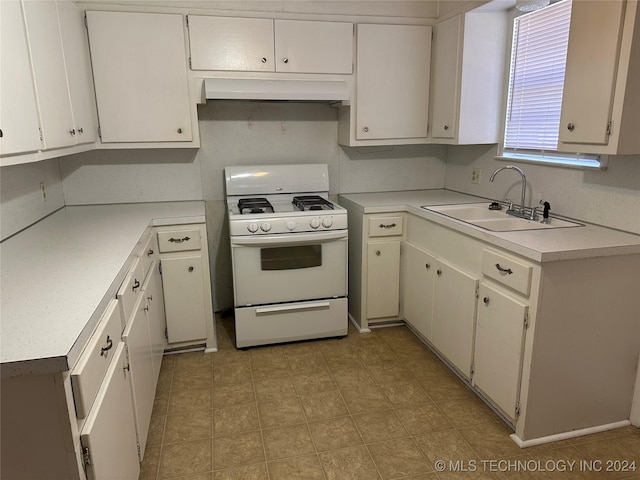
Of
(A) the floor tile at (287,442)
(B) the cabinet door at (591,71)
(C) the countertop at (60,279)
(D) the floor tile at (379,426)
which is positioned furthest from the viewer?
(D) the floor tile at (379,426)

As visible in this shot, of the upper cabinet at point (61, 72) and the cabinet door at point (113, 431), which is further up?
the upper cabinet at point (61, 72)

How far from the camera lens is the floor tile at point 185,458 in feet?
6.11

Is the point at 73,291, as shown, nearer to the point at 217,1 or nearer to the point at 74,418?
the point at 74,418

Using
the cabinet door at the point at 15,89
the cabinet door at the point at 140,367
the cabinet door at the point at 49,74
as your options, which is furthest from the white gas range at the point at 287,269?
the cabinet door at the point at 15,89

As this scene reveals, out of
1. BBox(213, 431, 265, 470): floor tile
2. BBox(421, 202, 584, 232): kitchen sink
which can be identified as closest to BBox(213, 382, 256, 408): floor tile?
BBox(213, 431, 265, 470): floor tile

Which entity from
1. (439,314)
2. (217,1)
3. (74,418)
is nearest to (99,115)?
(217,1)

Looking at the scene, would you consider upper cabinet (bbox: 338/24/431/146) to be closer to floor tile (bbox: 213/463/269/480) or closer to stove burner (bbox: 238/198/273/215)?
stove burner (bbox: 238/198/273/215)

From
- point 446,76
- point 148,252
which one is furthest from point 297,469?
point 446,76

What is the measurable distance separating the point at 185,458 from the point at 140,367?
450 millimetres

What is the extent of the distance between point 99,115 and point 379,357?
2.24m

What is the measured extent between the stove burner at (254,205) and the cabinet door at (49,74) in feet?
3.34

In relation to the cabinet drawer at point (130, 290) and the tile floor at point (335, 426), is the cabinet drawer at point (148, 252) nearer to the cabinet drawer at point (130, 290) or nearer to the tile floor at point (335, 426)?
the cabinet drawer at point (130, 290)

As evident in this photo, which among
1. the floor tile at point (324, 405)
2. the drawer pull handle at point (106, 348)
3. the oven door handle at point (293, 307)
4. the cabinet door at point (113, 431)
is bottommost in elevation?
the floor tile at point (324, 405)

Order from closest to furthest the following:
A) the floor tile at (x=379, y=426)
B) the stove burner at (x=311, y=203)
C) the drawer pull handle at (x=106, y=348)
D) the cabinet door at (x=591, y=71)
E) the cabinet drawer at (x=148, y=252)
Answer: the drawer pull handle at (x=106, y=348) < the cabinet door at (x=591, y=71) < the floor tile at (x=379, y=426) < the cabinet drawer at (x=148, y=252) < the stove burner at (x=311, y=203)
